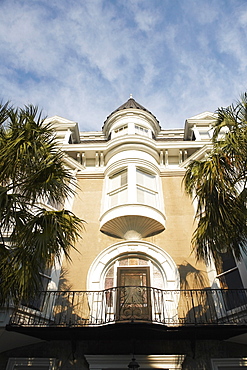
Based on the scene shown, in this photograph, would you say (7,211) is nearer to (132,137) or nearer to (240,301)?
(240,301)

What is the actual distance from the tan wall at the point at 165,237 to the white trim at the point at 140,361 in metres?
2.45

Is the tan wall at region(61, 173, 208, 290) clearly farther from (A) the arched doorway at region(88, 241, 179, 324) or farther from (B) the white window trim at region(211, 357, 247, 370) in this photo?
(B) the white window trim at region(211, 357, 247, 370)

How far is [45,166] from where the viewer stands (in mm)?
7246

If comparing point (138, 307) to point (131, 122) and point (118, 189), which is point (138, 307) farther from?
point (131, 122)

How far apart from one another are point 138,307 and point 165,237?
3.21 metres

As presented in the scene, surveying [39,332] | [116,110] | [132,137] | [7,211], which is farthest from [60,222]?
[116,110]

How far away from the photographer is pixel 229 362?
7.88m

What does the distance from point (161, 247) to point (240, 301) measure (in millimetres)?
3382

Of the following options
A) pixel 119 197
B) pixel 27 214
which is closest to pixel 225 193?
pixel 27 214

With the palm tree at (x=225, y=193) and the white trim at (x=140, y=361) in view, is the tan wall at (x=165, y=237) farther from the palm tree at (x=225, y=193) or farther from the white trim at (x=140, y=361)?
the palm tree at (x=225, y=193)

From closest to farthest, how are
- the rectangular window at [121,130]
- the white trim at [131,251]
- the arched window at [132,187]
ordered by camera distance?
the white trim at [131,251], the arched window at [132,187], the rectangular window at [121,130]

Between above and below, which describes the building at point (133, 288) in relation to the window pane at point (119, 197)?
below

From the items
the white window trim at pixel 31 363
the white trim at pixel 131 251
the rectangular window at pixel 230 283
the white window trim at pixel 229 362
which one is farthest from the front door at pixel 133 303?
the rectangular window at pixel 230 283

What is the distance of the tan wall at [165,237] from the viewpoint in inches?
401
